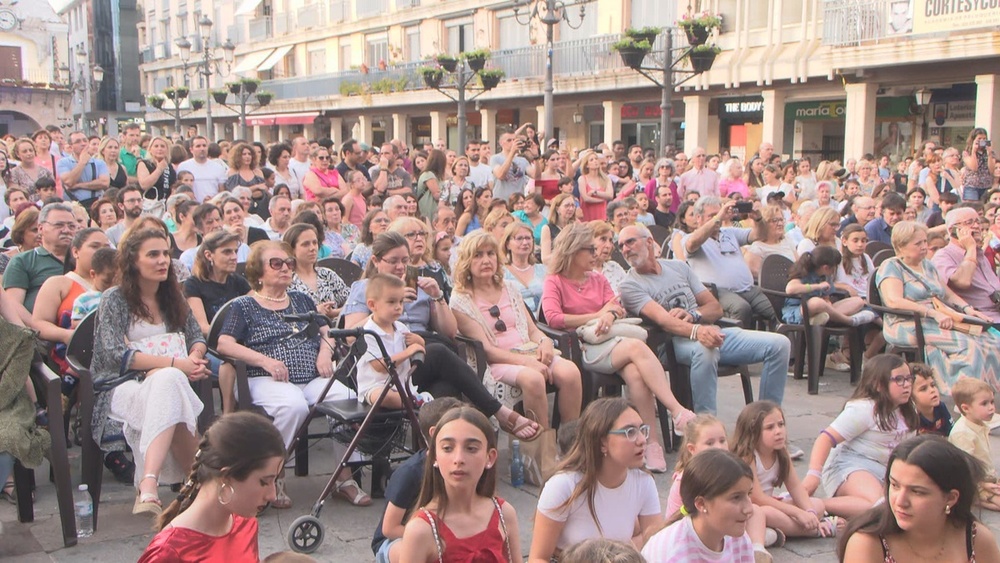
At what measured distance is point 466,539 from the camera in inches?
140

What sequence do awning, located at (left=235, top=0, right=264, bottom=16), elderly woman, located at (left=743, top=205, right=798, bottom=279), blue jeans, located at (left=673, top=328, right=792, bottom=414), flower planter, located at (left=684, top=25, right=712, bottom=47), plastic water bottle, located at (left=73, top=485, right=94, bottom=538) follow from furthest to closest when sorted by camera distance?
1. awning, located at (left=235, top=0, right=264, bottom=16)
2. flower planter, located at (left=684, top=25, right=712, bottom=47)
3. elderly woman, located at (left=743, top=205, right=798, bottom=279)
4. blue jeans, located at (left=673, top=328, right=792, bottom=414)
5. plastic water bottle, located at (left=73, top=485, right=94, bottom=538)

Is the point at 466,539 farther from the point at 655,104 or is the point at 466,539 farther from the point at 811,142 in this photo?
the point at 655,104

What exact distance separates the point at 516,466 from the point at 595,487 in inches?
68.2

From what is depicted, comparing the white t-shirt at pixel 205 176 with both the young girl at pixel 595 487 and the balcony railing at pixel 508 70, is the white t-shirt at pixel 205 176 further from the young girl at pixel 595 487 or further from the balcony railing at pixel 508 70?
the balcony railing at pixel 508 70

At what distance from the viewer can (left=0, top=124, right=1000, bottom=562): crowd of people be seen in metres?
3.50

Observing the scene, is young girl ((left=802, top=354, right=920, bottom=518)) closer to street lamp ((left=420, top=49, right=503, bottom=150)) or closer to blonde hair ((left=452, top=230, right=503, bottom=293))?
blonde hair ((left=452, top=230, right=503, bottom=293))

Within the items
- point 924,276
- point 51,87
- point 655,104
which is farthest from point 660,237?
point 51,87

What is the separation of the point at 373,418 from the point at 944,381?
4.54m

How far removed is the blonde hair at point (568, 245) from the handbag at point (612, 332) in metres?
0.47

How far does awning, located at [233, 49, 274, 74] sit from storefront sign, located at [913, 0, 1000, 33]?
3694 cm

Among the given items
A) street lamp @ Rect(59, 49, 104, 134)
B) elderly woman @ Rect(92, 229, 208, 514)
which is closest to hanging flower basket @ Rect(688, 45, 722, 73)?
elderly woman @ Rect(92, 229, 208, 514)

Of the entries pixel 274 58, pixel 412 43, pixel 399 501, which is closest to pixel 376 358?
pixel 399 501

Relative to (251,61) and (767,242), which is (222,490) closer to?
(767,242)

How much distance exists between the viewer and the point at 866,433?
5.26m
